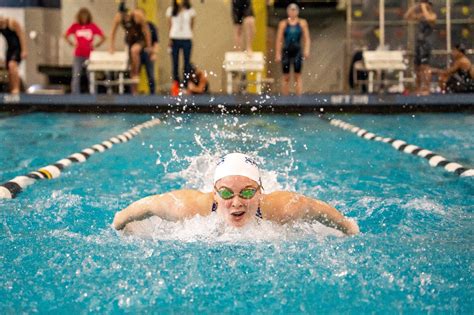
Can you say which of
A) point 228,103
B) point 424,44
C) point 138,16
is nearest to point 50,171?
point 228,103

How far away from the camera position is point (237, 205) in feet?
12.6

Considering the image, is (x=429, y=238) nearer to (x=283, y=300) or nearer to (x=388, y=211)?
(x=388, y=211)

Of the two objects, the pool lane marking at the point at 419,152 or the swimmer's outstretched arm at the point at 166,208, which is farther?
the pool lane marking at the point at 419,152

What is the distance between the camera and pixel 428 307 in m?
3.05

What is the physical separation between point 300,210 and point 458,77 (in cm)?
1006

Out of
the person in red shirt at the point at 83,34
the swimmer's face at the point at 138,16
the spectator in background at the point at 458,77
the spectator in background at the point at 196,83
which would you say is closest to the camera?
the swimmer's face at the point at 138,16

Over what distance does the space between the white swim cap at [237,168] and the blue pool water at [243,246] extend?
0.79 feet

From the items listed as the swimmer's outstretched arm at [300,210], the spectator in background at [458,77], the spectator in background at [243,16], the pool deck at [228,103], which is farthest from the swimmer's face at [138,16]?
the swimmer's outstretched arm at [300,210]

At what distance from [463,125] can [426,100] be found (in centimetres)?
179

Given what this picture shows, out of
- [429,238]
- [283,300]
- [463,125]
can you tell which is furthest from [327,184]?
[463,125]

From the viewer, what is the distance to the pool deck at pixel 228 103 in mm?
11945

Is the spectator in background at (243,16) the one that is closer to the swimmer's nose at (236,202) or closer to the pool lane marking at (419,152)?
the pool lane marking at (419,152)

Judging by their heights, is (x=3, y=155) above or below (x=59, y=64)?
below

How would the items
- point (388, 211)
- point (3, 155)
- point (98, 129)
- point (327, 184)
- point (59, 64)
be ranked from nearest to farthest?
point (388, 211)
point (327, 184)
point (3, 155)
point (98, 129)
point (59, 64)
